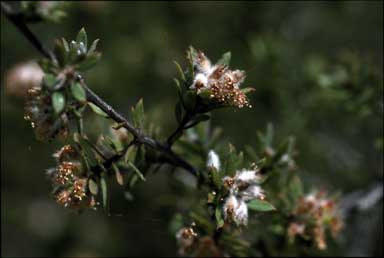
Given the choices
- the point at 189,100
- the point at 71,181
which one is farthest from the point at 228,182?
the point at 71,181

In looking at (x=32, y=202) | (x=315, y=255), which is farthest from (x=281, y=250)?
(x=32, y=202)

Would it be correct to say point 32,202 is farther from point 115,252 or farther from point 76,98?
point 76,98

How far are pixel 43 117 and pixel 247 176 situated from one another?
0.88 metres

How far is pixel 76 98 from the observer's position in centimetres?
174

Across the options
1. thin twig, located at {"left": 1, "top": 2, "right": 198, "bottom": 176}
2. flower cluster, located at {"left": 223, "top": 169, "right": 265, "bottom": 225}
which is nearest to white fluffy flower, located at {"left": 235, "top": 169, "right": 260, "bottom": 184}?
flower cluster, located at {"left": 223, "top": 169, "right": 265, "bottom": 225}

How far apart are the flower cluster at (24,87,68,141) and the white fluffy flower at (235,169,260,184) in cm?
75

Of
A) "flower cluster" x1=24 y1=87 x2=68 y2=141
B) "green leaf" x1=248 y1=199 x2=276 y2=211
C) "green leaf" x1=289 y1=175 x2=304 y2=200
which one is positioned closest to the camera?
"flower cluster" x1=24 y1=87 x2=68 y2=141

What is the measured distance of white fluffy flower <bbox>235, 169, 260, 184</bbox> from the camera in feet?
7.55

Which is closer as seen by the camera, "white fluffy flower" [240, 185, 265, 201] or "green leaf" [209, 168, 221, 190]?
"green leaf" [209, 168, 221, 190]

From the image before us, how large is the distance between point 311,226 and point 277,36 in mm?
2335

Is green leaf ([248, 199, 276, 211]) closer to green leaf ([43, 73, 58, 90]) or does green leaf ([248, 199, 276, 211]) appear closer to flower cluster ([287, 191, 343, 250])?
flower cluster ([287, 191, 343, 250])

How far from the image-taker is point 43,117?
182 cm

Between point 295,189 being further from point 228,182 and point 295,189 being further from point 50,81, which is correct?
point 50,81

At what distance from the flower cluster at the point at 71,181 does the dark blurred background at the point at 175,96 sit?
1.82m
